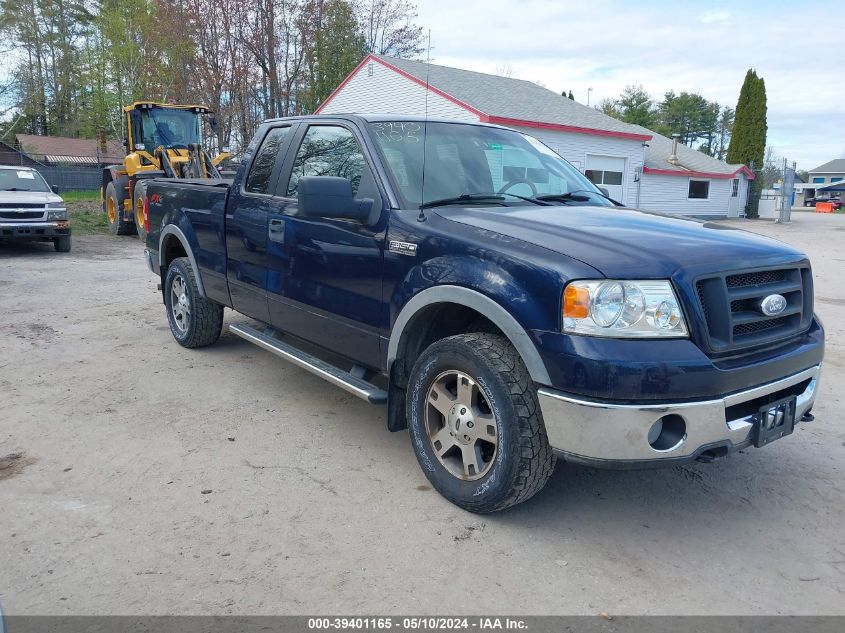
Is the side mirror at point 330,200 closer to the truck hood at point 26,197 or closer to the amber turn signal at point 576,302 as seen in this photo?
the amber turn signal at point 576,302

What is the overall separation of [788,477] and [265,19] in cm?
3204

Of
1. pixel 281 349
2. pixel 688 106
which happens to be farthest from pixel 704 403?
pixel 688 106

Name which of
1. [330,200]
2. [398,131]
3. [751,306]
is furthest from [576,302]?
[398,131]

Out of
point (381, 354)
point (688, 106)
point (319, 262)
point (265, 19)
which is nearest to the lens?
point (381, 354)

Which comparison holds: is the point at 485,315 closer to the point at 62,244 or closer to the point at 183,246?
the point at 183,246

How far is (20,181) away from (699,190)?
103 feet

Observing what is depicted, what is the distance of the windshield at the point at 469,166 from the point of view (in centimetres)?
401

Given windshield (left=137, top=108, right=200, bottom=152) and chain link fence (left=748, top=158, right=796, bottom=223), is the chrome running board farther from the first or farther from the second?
chain link fence (left=748, top=158, right=796, bottom=223)

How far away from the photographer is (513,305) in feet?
10.0

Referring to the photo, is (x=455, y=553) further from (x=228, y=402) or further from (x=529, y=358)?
(x=228, y=402)

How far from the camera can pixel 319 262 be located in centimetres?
427

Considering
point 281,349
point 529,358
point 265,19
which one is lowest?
point 281,349

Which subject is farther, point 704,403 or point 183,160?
point 183,160

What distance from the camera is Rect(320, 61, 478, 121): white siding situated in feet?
73.6
